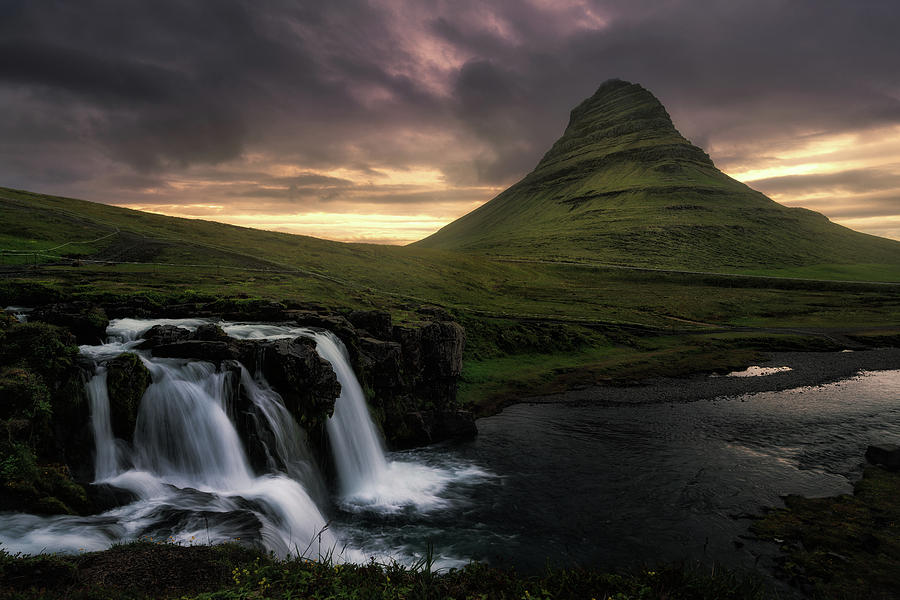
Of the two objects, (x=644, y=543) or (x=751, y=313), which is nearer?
(x=644, y=543)

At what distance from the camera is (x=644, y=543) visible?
18.2m

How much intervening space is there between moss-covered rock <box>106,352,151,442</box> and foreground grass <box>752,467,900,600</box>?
80.9 feet

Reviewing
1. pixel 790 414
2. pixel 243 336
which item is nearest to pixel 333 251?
pixel 243 336

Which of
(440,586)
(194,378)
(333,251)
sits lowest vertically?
(440,586)

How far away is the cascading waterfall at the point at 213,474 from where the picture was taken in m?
13.5

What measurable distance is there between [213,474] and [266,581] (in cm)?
1090

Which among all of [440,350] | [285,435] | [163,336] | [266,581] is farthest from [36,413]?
[440,350]

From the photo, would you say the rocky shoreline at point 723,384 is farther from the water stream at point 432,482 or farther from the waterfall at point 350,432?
the waterfall at point 350,432

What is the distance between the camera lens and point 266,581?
9.53 meters

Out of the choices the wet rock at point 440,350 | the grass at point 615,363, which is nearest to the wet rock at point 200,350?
the wet rock at point 440,350

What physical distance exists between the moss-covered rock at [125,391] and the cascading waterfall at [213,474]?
9.0 inches

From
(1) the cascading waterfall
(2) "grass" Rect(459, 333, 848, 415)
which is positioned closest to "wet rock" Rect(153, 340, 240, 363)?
(1) the cascading waterfall

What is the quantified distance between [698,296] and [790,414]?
85.3 m

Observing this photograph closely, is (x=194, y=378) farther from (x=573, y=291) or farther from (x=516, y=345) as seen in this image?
(x=573, y=291)
